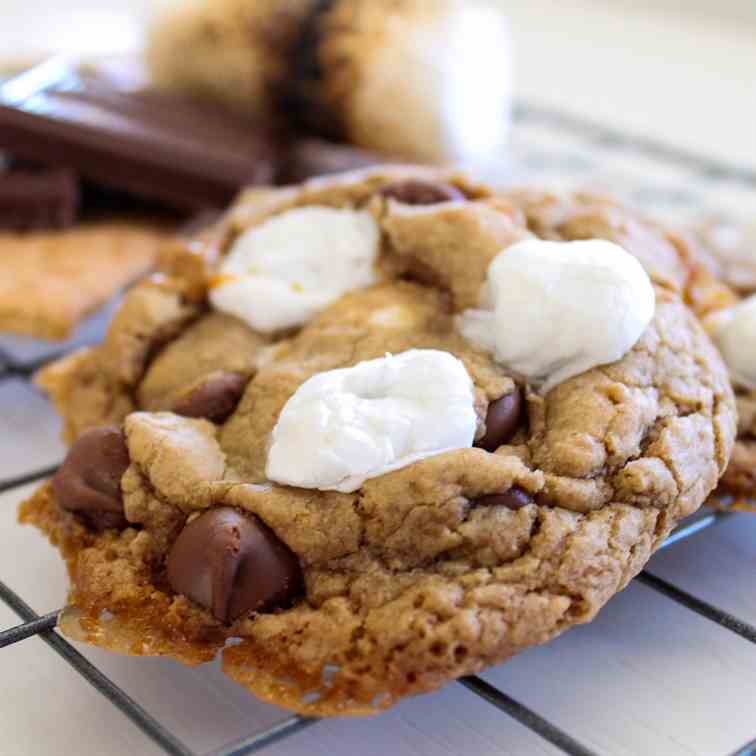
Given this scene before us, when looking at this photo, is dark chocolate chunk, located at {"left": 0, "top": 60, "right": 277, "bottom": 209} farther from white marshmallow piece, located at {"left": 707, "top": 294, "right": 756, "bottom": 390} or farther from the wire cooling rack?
white marshmallow piece, located at {"left": 707, "top": 294, "right": 756, "bottom": 390}

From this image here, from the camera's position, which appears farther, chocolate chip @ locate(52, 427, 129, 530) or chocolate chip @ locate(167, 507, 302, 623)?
chocolate chip @ locate(52, 427, 129, 530)

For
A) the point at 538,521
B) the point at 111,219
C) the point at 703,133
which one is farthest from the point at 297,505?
the point at 703,133

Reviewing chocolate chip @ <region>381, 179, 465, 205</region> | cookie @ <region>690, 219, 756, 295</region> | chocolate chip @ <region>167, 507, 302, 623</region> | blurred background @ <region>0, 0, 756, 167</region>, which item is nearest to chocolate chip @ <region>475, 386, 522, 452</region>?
chocolate chip @ <region>167, 507, 302, 623</region>

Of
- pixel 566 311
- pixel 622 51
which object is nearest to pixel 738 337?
pixel 566 311

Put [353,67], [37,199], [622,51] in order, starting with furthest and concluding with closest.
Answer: [622,51], [353,67], [37,199]

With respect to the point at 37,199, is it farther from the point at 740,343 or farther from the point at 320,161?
the point at 740,343

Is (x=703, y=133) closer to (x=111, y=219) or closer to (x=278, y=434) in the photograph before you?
(x=111, y=219)
